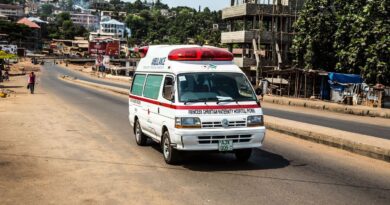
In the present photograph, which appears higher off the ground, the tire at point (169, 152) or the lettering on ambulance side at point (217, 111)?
the lettering on ambulance side at point (217, 111)

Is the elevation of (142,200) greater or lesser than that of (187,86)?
lesser

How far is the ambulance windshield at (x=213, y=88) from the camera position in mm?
9703

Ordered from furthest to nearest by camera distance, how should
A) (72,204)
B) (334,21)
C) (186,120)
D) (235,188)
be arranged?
(334,21) → (186,120) → (235,188) → (72,204)

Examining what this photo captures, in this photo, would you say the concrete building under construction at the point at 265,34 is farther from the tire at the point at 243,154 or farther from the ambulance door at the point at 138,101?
the tire at the point at 243,154

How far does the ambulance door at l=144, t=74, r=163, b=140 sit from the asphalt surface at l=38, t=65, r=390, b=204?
67 cm

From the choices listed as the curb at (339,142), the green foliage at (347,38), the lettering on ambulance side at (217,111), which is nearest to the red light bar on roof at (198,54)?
the lettering on ambulance side at (217,111)

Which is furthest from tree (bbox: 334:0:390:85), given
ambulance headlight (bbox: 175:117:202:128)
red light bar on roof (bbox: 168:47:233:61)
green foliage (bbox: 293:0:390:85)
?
A: ambulance headlight (bbox: 175:117:202:128)

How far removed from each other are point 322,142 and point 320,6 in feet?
111

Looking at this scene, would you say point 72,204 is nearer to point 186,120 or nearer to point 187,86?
point 186,120

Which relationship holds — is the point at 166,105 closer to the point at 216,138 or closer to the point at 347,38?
the point at 216,138

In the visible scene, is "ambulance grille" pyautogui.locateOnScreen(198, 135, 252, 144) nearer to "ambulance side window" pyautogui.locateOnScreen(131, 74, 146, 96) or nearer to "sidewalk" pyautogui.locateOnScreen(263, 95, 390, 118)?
"ambulance side window" pyautogui.locateOnScreen(131, 74, 146, 96)

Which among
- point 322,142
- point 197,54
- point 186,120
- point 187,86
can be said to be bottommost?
point 322,142

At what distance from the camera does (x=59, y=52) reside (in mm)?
199125

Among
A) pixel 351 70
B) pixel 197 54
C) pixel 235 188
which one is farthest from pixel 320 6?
pixel 235 188
